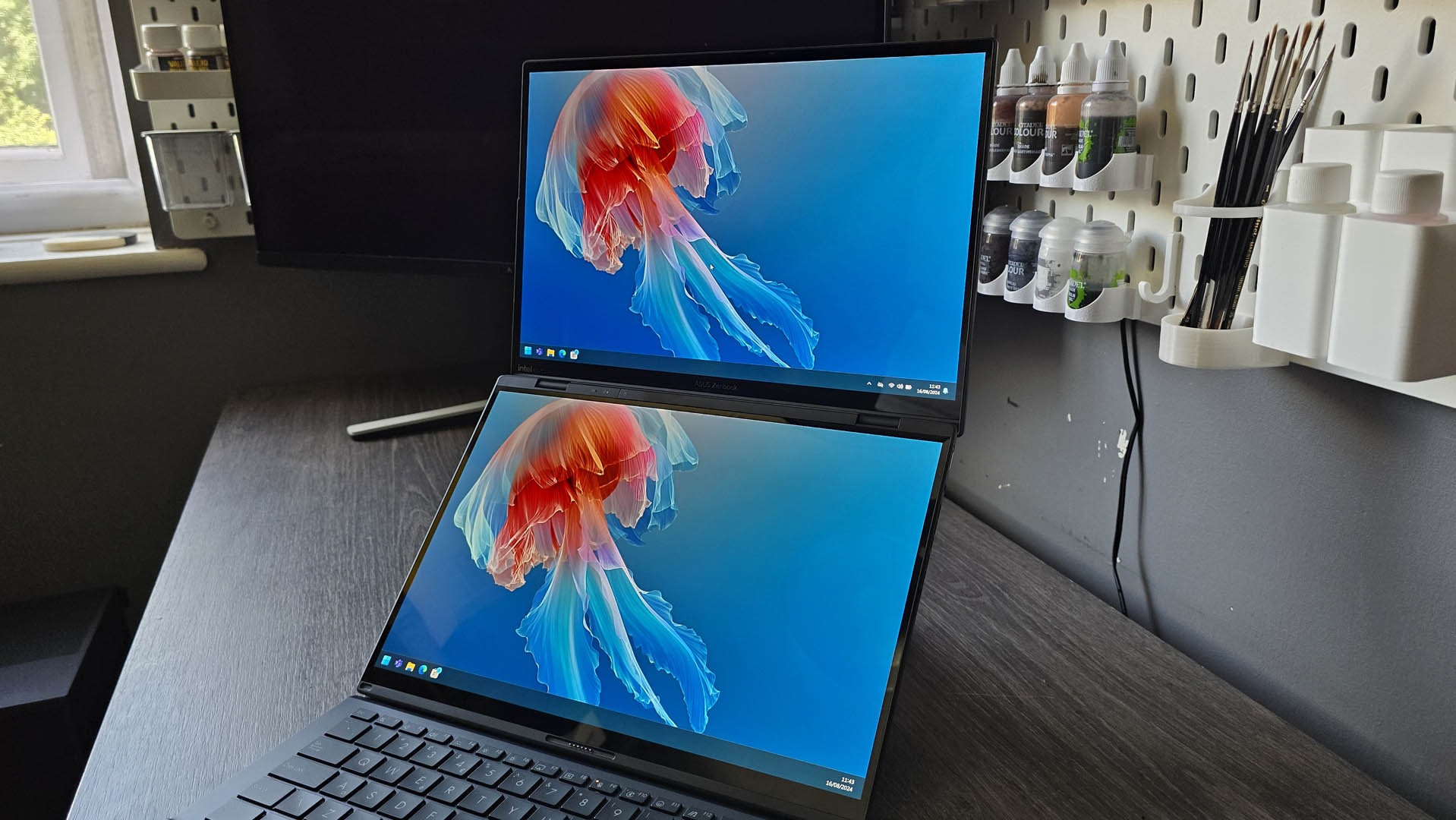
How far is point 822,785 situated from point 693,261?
0.38m

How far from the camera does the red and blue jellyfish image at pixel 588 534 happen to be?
0.61m

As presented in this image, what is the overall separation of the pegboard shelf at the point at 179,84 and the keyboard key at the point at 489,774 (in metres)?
1.06

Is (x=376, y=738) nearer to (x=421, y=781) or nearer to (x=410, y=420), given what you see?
(x=421, y=781)

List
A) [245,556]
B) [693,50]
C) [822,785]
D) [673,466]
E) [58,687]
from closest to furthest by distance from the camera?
[822,785] < [673,466] < [245,556] < [693,50] < [58,687]

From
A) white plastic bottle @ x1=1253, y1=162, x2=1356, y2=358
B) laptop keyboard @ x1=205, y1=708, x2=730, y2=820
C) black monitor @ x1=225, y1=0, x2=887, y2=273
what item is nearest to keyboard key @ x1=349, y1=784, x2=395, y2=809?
laptop keyboard @ x1=205, y1=708, x2=730, y2=820

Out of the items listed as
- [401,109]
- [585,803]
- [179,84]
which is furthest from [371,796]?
[179,84]

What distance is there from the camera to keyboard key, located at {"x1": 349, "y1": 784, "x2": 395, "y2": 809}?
538mm

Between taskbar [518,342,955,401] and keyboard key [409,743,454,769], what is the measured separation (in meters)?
0.30

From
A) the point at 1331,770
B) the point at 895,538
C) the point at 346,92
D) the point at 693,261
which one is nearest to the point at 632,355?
the point at 693,261

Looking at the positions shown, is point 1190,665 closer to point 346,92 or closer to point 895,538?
point 895,538


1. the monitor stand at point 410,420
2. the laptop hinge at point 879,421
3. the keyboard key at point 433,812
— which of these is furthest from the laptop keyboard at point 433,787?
the monitor stand at point 410,420

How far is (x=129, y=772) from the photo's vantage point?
586 millimetres

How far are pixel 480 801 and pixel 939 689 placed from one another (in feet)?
1.00

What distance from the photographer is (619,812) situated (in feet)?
1.74
